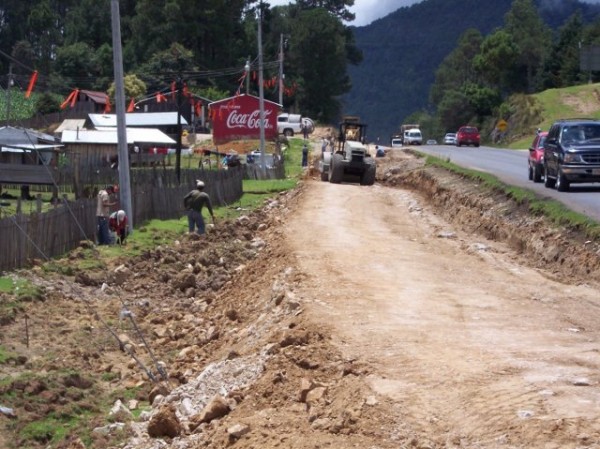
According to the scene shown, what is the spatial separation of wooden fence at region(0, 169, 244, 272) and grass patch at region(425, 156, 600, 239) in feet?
30.2

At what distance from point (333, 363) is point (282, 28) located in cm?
10123

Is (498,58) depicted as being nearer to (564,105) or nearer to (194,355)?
(564,105)

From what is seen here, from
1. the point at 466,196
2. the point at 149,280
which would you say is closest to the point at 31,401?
the point at 149,280

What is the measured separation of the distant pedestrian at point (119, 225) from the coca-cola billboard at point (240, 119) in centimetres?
4433

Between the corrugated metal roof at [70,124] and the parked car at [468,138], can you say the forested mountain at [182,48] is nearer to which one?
the corrugated metal roof at [70,124]

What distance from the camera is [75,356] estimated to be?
16328mm

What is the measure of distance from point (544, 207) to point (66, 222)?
11180 millimetres

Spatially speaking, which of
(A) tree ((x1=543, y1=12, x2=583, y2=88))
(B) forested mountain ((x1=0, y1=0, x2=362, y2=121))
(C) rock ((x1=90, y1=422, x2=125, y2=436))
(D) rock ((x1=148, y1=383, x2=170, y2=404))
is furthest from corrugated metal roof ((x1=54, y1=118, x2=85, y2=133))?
(C) rock ((x1=90, y1=422, x2=125, y2=436))

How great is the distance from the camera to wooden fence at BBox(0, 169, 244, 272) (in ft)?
68.3

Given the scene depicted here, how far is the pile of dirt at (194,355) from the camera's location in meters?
10.9

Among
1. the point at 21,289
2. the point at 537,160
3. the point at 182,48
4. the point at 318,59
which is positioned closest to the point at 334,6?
the point at 318,59

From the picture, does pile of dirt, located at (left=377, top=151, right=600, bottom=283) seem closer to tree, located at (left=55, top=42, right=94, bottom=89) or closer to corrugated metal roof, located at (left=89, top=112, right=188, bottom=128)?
corrugated metal roof, located at (left=89, top=112, right=188, bottom=128)

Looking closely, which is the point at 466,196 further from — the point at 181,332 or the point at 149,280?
the point at 181,332

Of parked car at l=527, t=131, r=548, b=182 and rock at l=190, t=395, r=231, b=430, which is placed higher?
parked car at l=527, t=131, r=548, b=182
